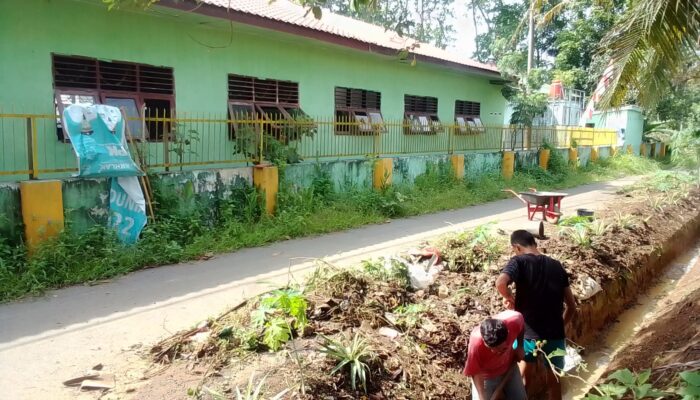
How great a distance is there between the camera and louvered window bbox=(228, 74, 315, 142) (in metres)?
9.58

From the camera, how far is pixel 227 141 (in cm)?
984

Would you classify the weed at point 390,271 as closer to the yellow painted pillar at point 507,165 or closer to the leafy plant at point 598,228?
the leafy plant at point 598,228

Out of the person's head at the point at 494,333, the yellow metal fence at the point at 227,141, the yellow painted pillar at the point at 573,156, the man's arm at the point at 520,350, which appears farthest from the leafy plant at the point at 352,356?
the yellow painted pillar at the point at 573,156

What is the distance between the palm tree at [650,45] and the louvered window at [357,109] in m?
5.71

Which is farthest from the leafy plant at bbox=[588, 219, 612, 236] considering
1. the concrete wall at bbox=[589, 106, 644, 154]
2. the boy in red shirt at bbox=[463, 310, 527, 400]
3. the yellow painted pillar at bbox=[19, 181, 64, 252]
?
the concrete wall at bbox=[589, 106, 644, 154]

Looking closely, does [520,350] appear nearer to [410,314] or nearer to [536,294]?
[536,294]

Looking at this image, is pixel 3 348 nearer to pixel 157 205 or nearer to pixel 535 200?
pixel 157 205

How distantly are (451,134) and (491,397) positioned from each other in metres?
11.5

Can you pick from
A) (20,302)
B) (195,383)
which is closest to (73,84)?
(20,302)

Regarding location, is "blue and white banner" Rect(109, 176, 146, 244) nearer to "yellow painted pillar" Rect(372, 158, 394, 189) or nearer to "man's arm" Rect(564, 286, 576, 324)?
"man's arm" Rect(564, 286, 576, 324)

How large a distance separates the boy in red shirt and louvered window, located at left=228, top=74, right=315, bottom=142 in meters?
6.37

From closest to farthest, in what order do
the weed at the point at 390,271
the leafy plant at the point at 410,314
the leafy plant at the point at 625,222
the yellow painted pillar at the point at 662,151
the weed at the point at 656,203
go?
the leafy plant at the point at 410,314
the weed at the point at 390,271
the leafy plant at the point at 625,222
the weed at the point at 656,203
the yellow painted pillar at the point at 662,151

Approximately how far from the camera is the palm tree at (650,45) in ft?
18.5

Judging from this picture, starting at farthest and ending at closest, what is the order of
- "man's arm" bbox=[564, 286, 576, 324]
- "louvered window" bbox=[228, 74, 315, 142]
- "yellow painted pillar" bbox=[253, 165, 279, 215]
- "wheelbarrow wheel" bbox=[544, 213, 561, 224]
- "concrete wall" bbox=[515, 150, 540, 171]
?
"concrete wall" bbox=[515, 150, 540, 171] → "louvered window" bbox=[228, 74, 315, 142] → "wheelbarrow wheel" bbox=[544, 213, 561, 224] → "yellow painted pillar" bbox=[253, 165, 279, 215] → "man's arm" bbox=[564, 286, 576, 324]
